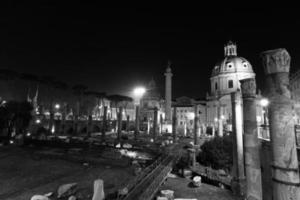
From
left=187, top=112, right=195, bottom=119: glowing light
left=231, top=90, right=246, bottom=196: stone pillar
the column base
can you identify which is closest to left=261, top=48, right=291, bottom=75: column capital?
left=231, top=90, right=246, bottom=196: stone pillar

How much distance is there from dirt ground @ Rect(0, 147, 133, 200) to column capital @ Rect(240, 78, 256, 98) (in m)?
9.04

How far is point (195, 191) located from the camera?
10.6 m

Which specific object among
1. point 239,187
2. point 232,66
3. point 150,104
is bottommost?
point 239,187

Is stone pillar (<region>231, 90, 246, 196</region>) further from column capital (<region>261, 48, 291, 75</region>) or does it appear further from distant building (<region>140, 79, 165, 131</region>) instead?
distant building (<region>140, 79, 165, 131</region>)

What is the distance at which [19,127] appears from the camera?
32.3m

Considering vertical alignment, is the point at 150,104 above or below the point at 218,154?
above

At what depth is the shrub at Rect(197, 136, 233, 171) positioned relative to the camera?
16703 mm

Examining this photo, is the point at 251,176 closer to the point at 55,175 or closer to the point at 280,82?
the point at 280,82

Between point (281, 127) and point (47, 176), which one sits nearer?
point (281, 127)

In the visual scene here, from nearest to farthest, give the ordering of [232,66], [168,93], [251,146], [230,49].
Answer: [251,146]
[168,93]
[232,66]
[230,49]

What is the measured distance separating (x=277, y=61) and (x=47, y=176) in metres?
15.3

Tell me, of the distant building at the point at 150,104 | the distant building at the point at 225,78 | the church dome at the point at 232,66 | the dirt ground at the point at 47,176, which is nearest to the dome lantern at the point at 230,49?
the church dome at the point at 232,66

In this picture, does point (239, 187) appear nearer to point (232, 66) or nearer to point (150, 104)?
point (232, 66)

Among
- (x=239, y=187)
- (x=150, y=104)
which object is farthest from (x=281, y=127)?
(x=150, y=104)
